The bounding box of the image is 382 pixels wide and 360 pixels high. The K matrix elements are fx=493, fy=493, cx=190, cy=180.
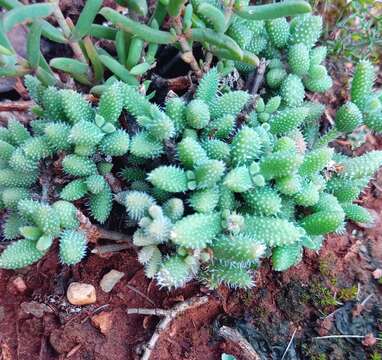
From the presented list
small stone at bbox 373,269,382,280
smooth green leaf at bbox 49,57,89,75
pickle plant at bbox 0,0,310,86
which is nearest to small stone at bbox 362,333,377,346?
small stone at bbox 373,269,382,280

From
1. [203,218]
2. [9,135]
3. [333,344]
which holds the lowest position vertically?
[333,344]

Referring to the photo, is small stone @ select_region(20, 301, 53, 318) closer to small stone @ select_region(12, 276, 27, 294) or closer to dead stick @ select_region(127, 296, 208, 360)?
small stone @ select_region(12, 276, 27, 294)

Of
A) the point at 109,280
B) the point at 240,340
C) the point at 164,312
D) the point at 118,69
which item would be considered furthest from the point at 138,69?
the point at 240,340

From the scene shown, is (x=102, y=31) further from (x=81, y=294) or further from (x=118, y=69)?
(x=81, y=294)

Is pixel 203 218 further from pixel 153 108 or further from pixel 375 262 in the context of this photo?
pixel 375 262

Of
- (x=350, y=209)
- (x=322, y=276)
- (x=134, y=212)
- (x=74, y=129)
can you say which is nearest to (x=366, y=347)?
(x=322, y=276)
